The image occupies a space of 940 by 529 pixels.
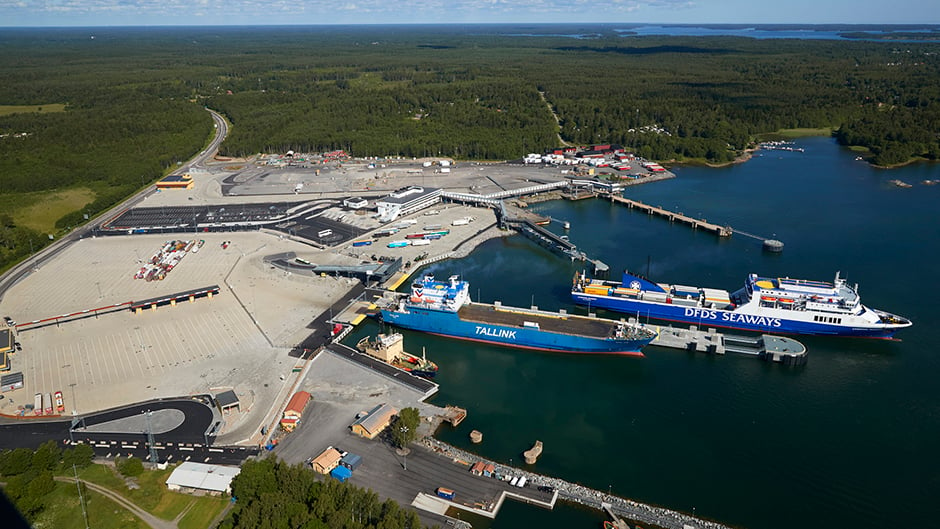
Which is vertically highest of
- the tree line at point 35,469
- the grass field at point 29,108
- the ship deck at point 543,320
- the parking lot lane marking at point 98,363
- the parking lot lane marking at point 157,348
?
the grass field at point 29,108

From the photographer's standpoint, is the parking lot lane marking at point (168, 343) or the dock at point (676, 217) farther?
the dock at point (676, 217)

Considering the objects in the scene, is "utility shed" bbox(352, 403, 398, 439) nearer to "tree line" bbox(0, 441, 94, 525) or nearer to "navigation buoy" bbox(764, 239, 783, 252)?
"tree line" bbox(0, 441, 94, 525)

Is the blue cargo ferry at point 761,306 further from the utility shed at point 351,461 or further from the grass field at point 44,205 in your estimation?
the grass field at point 44,205

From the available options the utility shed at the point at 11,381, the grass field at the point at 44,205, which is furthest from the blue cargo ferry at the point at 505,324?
the grass field at the point at 44,205

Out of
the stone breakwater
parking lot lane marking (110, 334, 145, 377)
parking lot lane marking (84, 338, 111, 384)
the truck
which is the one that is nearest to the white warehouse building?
parking lot lane marking (110, 334, 145, 377)

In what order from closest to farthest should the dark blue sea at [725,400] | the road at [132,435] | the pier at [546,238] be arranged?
the dark blue sea at [725,400] < the road at [132,435] < the pier at [546,238]

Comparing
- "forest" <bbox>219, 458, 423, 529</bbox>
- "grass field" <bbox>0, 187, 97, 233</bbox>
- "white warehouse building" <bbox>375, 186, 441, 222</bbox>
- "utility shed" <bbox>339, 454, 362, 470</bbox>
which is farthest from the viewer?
"grass field" <bbox>0, 187, 97, 233</bbox>

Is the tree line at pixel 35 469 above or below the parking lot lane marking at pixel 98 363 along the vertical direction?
above
